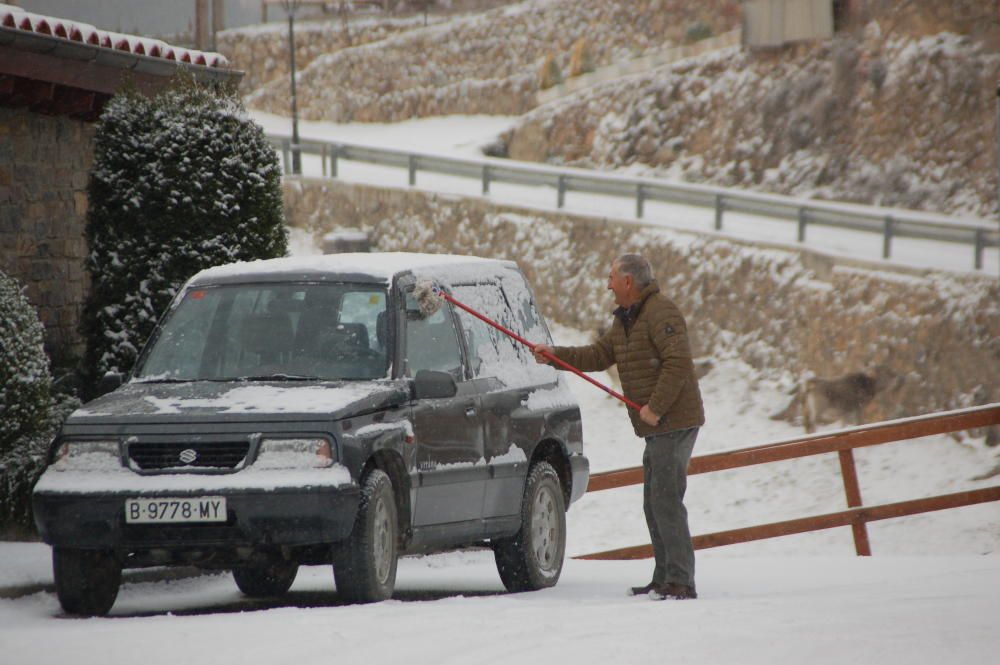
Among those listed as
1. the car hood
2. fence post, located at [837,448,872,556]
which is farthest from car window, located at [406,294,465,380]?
fence post, located at [837,448,872,556]

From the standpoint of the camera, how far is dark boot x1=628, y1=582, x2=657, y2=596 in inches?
356

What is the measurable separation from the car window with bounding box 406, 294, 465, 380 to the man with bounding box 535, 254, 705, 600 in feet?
2.65

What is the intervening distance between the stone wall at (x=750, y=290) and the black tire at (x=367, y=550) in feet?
69.5

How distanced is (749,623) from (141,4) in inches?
1316

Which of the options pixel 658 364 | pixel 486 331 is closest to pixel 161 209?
pixel 486 331

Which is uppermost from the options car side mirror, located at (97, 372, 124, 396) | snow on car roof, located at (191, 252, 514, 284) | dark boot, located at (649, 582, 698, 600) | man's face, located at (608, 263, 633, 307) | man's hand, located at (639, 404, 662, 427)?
snow on car roof, located at (191, 252, 514, 284)

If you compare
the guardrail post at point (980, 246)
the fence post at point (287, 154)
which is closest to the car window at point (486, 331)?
the guardrail post at point (980, 246)

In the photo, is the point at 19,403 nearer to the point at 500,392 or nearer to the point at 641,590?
the point at 500,392

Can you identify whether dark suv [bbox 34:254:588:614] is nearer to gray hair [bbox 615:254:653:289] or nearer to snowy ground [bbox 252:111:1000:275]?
gray hair [bbox 615:254:653:289]

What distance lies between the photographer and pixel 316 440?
7.62 metres

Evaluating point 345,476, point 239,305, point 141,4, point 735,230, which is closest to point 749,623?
point 345,476

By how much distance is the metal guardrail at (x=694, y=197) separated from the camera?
29703 millimetres

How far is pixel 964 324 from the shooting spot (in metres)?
27.9

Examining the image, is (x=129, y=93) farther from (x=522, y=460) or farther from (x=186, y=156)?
(x=522, y=460)
